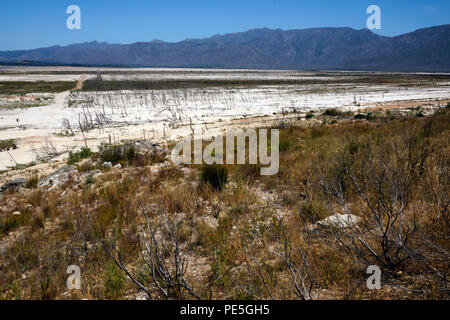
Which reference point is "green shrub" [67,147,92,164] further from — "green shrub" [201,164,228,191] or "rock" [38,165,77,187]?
"green shrub" [201,164,228,191]

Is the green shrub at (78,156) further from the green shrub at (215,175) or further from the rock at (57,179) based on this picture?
the green shrub at (215,175)

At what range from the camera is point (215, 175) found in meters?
5.69

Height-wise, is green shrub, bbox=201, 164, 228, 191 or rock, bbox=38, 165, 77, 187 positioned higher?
green shrub, bbox=201, 164, 228, 191

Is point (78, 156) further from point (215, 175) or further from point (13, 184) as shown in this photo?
point (215, 175)

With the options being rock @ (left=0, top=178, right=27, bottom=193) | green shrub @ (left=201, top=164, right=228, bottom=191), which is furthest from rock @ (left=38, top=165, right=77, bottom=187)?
green shrub @ (left=201, top=164, right=228, bottom=191)

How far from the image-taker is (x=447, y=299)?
7.27ft

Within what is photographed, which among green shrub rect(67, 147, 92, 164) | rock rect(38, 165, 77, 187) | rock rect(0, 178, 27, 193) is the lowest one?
rock rect(0, 178, 27, 193)

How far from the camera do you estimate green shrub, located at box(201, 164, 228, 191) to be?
5.49 meters

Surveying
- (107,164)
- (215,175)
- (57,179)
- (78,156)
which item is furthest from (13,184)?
(215,175)

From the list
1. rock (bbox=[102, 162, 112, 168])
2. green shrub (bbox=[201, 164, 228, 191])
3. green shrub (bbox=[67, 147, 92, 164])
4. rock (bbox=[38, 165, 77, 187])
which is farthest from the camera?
green shrub (bbox=[67, 147, 92, 164])
